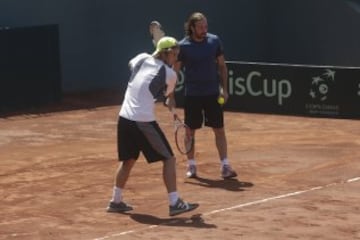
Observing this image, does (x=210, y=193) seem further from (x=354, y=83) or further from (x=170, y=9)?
(x=170, y=9)

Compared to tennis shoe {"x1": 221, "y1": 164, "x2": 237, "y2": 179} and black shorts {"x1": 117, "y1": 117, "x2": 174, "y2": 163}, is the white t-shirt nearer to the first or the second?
black shorts {"x1": 117, "y1": 117, "x2": 174, "y2": 163}

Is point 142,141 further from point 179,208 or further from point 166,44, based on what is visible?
point 166,44

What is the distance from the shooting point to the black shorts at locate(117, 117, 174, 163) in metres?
9.49

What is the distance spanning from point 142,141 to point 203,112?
6.80 feet

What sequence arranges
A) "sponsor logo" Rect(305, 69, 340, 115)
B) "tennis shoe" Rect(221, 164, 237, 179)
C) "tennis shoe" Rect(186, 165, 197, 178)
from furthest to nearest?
"sponsor logo" Rect(305, 69, 340, 115)
"tennis shoe" Rect(186, 165, 197, 178)
"tennis shoe" Rect(221, 164, 237, 179)

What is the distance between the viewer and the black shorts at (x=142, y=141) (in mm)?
9492

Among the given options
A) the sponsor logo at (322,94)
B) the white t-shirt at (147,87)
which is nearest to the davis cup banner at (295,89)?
the sponsor logo at (322,94)

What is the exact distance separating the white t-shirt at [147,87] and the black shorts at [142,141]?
7 centimetres

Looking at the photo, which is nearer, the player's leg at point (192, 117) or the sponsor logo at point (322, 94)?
the player's leg at point (192, 117)

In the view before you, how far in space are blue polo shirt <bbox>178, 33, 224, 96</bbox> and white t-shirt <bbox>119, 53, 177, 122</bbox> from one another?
69.8 inches

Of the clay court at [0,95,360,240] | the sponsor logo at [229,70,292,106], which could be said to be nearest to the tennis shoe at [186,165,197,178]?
the clay court at [0,95,360,240]

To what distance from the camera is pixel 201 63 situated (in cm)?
1130

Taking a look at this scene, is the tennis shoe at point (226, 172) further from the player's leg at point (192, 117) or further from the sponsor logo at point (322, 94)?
the sponsor logo at point (322, 94)

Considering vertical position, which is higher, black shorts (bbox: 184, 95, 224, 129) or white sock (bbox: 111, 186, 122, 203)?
black shorts (bbox: 184, 95, 224, 129)
